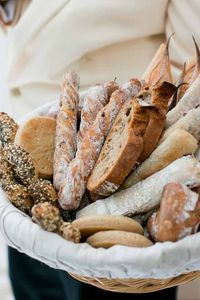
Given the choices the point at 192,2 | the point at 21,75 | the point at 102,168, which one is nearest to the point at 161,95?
the point at 102,168

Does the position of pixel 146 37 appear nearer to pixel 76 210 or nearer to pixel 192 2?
pixel 192 2

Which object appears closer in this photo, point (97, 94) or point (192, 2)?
point (97, 94)

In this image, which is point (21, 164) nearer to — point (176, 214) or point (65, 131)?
point (65, 131)

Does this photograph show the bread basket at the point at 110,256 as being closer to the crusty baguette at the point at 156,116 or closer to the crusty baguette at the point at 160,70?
the crusty baguette at the point at 156,116

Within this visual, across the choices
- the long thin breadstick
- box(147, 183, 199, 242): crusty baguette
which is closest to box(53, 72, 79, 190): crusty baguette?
the long thin breadstick

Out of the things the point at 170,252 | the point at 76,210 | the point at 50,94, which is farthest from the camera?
the point at 50,94

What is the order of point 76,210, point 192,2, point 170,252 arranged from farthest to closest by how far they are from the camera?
1. point 192,2
2. point 76,210
3. point 170,252
